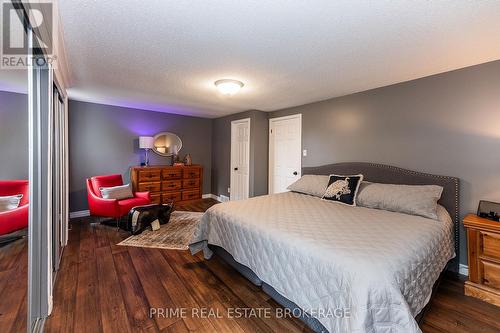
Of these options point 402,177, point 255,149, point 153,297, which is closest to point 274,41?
point 402,177

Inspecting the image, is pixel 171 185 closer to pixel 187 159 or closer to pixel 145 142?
pixel 187 159

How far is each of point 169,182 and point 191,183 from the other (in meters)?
0.53

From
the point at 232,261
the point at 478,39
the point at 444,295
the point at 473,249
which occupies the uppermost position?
the point at 478,39

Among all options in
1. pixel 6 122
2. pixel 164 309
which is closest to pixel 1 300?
pixel 164 309

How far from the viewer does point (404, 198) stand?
2293 millimetres

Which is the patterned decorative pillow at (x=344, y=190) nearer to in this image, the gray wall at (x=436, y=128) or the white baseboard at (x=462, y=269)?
the gray wall at (x=436, y=128)

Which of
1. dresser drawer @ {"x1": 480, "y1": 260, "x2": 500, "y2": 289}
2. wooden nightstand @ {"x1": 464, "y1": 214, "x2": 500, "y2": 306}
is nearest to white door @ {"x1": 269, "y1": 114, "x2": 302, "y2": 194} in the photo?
wooden nightstand @ {"x1": 464, "y1": 214, "x2": 500, "y2": 306}

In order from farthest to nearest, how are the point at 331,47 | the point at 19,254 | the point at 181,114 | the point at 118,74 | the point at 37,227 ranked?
the point at 181,114, the point at 118,74, the point at 19,254, the point at 331,47, the point at 37,227

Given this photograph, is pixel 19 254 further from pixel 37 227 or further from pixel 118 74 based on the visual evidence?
pixel 118 74

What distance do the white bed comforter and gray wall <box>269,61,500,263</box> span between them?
1.58 feet

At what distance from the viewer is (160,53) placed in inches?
79.5

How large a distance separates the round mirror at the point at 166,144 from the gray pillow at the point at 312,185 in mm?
3058

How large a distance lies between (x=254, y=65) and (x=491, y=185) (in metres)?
2.64

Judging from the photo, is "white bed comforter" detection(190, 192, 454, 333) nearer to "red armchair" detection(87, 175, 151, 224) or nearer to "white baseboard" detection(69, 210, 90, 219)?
"red armchair" detection(87, 175, 151, 224)
